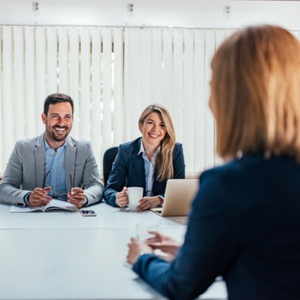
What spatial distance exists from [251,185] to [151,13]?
128 inches

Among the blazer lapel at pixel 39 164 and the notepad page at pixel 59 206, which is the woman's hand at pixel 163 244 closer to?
the notepad page at pixel 59 206

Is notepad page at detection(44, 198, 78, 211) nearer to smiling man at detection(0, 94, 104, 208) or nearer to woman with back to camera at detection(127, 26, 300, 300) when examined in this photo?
smiling man at detection(0, 94, 104, 208)

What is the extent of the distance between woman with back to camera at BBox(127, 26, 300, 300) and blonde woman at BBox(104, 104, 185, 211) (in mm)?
1698

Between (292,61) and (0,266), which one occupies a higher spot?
(292,61)

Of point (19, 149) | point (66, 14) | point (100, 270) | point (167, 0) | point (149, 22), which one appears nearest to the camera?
point (100, 270)

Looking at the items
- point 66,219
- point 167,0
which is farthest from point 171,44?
point 66,219

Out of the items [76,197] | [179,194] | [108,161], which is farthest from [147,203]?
[108,161]

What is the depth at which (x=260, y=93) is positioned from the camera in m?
0.62

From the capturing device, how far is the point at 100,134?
3.84 meters

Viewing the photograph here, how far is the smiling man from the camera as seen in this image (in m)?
2.33

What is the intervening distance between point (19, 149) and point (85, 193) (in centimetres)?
68

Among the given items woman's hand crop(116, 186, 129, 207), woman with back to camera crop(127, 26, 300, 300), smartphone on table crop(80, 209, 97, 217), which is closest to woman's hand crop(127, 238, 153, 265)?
woman with back to camera crop(127, 26, 300, 300)

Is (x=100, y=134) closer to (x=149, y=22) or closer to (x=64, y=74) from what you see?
(x=64, y=74)

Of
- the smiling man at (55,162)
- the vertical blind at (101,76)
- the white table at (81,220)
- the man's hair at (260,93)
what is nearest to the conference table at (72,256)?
the white table at (81,220)
